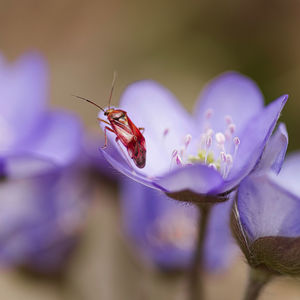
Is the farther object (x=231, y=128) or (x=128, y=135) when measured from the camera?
(x=231, y=128)

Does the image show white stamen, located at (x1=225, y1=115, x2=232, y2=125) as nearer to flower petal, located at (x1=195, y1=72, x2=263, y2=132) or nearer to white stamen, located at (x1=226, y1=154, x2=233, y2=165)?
flower petal, located at (x1=195, y1=72, x2=263, y2=132)

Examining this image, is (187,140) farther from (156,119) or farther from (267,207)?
(267,207)

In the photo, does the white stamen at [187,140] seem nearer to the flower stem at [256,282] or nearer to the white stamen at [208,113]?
the white stamen at [208,113]

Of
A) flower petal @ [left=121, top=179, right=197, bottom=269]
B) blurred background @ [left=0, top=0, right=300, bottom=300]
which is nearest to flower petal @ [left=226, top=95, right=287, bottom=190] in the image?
flower petal @ [left=121, top=179, right=197, bottom=269]

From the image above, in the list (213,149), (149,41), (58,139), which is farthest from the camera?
(149,41)

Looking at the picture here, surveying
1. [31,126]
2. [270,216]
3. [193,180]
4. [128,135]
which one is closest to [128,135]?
[128,135]

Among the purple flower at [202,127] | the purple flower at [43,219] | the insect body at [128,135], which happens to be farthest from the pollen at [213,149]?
the purple flower at [43,219]

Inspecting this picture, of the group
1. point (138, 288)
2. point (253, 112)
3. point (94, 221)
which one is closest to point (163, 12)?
point (94, 221)

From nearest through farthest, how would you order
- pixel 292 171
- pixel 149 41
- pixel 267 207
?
pixel 267 207
pixel 292 171
pixel 149 41
